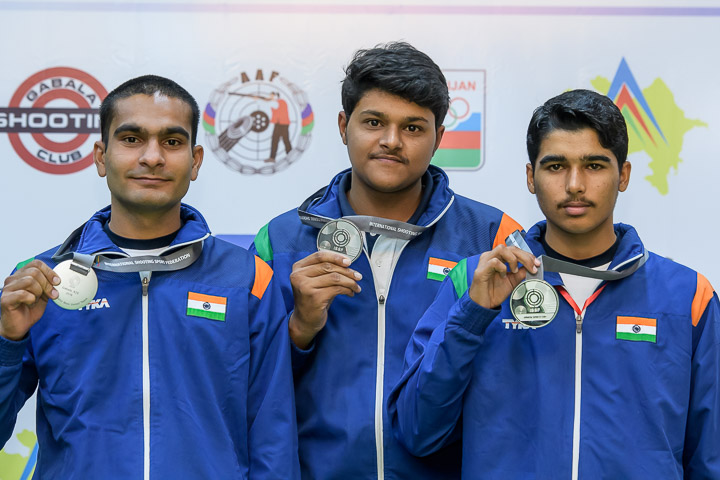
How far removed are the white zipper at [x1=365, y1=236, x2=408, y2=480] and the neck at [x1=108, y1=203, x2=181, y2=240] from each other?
0.50 meters

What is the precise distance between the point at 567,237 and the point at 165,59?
167 cm

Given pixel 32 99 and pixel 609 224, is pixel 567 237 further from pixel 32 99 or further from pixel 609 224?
pixel 32 99

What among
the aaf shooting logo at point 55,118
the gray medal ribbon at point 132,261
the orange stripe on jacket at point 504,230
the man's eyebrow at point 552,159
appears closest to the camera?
the gray medal ribbon at point 132,261

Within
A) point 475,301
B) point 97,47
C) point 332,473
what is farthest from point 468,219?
point 97,47

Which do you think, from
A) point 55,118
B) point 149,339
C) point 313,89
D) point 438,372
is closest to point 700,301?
point 438,372

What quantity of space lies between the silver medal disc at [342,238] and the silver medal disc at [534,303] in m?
0.39

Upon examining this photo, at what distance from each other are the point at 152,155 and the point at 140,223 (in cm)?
17

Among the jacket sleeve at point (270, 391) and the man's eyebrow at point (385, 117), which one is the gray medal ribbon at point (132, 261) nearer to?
the jacket sleeve at point (270, 391)

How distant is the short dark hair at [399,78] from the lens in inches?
79.3

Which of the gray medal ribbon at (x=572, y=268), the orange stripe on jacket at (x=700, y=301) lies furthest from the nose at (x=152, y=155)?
the orange stripe on jacket at (x=700, y=301)

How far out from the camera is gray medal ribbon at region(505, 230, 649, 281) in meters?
1.73

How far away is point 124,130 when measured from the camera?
1870 millimetres

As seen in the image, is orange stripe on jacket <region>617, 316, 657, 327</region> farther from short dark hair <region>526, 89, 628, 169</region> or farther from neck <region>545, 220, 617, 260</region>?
short dark hair <region>526, 89, 628, 169</region>

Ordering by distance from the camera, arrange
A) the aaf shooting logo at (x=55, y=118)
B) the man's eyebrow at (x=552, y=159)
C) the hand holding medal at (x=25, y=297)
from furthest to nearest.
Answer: the aaf shooting logo at (x=55, y=118), the man's eyebrow at (x=552, y=159), the hand holding medal at (x=25, y=297)
